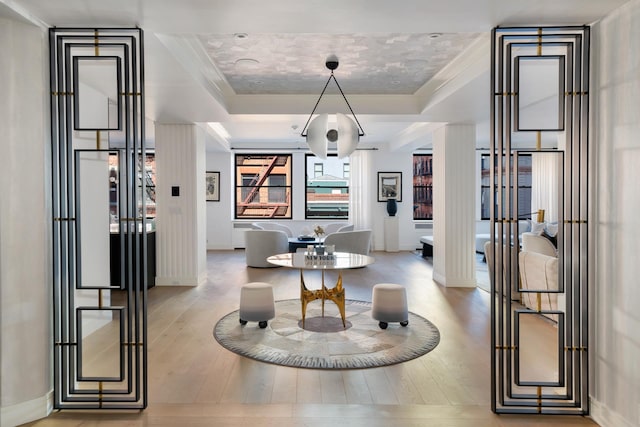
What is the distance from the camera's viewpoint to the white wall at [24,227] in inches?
102

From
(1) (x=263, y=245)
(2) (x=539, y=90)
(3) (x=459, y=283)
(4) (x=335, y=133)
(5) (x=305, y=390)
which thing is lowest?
(5) (x=305, y=390)

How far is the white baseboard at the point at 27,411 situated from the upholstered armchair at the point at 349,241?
5.31 meters

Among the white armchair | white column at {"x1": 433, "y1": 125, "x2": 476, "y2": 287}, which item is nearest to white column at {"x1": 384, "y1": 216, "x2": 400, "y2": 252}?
the white armchair

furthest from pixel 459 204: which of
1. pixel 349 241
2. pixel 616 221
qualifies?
pixel 616 221

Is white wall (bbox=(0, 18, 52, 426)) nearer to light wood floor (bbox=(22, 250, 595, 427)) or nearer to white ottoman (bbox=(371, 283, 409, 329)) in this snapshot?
light wood floor (bbox=(22, 250, 595, 427))

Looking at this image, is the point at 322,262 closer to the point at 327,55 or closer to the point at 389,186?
the point at 327,55

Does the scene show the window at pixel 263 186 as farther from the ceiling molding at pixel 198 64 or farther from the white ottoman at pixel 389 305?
the white ottoman at pixel 389 305

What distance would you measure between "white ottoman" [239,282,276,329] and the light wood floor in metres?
0.44

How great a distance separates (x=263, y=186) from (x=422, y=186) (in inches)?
163

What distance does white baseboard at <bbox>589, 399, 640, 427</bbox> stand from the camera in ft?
7.98

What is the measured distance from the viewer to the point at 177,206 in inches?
257

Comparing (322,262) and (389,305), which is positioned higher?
(322,262)

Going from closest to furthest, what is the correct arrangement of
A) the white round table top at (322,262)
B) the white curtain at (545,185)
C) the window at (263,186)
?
1. the white round table top at (322,262)
2. the white curtain at (545,185)
3. the window at (263,186)

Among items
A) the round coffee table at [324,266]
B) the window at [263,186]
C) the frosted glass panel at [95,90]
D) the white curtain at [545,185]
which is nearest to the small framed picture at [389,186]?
the window at [263,186]
